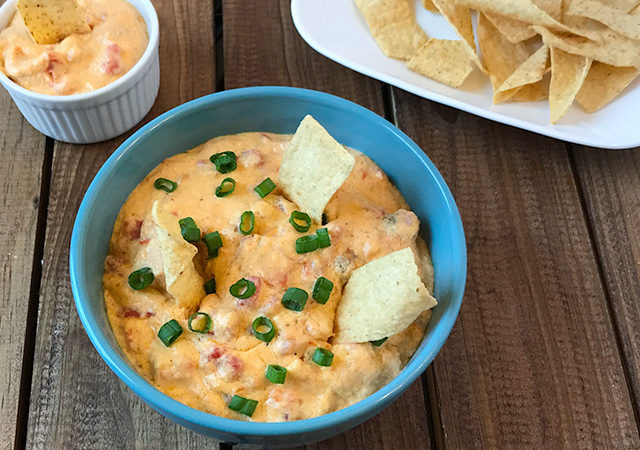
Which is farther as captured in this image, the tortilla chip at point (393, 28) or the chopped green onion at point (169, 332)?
the tortilla chip at point (393, 28)

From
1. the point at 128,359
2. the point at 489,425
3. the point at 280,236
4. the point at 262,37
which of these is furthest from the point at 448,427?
the point at 262,37

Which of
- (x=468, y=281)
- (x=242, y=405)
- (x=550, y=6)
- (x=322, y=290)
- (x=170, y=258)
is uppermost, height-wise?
(x=550, y=6)

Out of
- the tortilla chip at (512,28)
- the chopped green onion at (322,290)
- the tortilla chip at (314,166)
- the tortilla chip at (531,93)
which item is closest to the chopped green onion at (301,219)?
the tortilla chip at (314,166)

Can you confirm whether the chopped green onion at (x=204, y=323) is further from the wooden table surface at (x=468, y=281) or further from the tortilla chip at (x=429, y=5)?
the tortilla chip at (x=429, y=5)

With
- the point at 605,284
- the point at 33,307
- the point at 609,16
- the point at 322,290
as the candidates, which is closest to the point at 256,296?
the point at 322,290

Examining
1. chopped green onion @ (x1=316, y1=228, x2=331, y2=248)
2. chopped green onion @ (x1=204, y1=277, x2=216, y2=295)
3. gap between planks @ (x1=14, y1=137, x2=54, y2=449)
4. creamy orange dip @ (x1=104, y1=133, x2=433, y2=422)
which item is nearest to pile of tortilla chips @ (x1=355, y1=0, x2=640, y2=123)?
creamy orange dip @ (x1=104, y1=133, x2=433, y2=422)

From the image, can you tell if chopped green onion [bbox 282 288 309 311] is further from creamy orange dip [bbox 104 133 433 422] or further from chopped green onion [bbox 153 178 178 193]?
chopped green onion [bbox 153 178 178 193]

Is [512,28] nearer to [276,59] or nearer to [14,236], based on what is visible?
[276,59]
